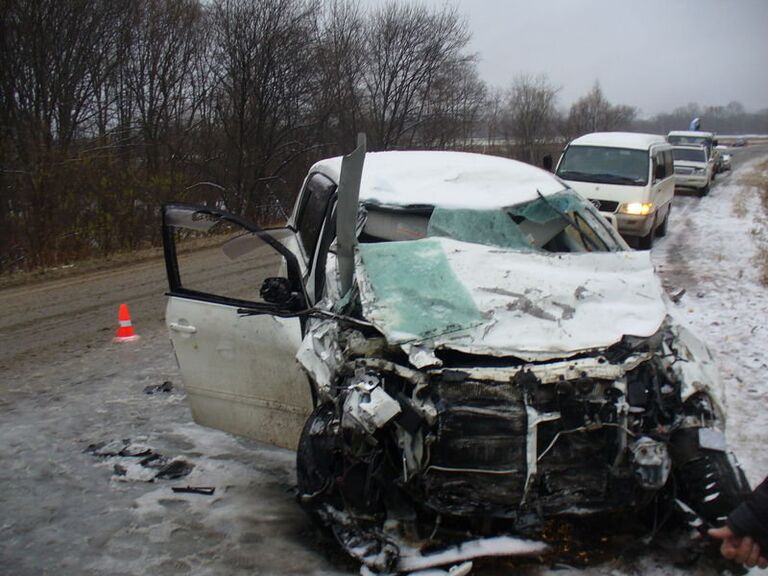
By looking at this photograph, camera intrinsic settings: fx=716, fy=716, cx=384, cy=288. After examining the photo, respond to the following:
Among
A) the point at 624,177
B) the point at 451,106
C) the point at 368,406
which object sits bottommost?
the point at 368,406

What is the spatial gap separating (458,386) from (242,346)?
58.2 inches

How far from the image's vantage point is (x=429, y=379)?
308 centimetres

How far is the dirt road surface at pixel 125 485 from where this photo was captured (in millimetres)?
3367

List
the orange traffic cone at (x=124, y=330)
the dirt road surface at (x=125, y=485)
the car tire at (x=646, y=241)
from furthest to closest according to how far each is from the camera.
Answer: the car tire at (x=646, y=241), the orange traffic cone at (x=124, y=330), the dirt road surface at (x=125, y=485)

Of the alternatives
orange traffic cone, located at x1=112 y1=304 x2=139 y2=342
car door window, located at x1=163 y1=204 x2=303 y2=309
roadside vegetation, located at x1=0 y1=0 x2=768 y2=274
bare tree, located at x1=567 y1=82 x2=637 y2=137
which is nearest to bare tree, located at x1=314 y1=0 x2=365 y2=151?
roadside vegetation, located at x1=0 y1=0 x2=768 y2=274

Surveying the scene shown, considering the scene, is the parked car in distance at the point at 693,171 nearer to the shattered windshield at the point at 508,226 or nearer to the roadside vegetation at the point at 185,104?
the roadside vegetation at the point at 185,104

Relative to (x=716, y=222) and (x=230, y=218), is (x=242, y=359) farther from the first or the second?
(x=716, y=222)

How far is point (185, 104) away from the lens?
24.0 metres

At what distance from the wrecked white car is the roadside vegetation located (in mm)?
8484

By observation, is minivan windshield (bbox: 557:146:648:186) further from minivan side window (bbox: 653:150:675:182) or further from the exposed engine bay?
the exposed engine bay

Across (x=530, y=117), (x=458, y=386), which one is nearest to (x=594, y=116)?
(x=530, y=117)

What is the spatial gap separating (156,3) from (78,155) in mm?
9995

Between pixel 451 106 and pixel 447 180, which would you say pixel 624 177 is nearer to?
pixel 447 180

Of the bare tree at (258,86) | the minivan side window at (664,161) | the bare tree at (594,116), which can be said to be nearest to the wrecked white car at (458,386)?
the minivan side window at (664,161)
